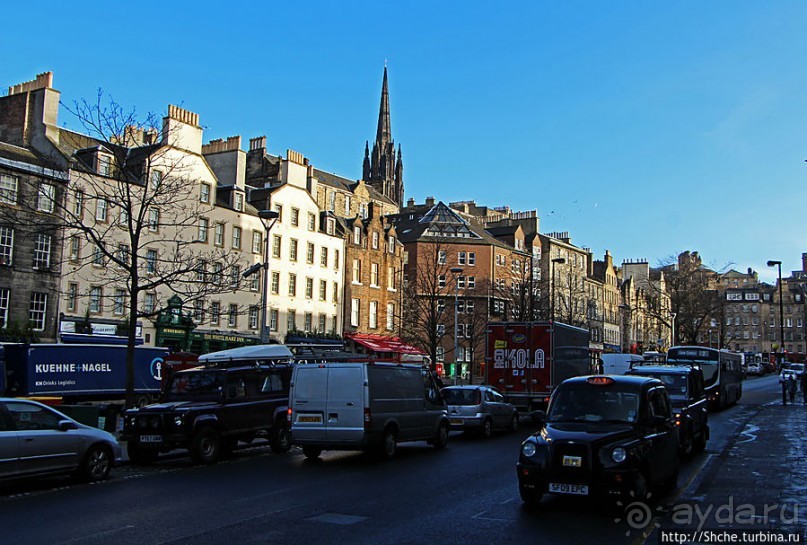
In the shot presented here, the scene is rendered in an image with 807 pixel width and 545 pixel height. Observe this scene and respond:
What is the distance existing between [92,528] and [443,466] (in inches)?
309

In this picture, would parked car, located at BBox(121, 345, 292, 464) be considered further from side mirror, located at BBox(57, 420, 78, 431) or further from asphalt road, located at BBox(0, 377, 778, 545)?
side mirror, located at BBox(57, 420, 78, 431)

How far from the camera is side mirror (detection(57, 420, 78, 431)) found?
43.1ft

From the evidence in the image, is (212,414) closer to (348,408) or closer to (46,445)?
(348,408)

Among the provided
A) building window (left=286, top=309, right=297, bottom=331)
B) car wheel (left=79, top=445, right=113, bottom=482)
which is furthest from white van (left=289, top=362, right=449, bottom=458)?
building window (left=286, top=309, right=297, bottom=331)

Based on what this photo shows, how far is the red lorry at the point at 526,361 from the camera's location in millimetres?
26125

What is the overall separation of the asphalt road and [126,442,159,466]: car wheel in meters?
0.40

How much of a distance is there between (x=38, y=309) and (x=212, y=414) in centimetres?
2243

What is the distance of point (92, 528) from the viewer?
9367 millimetres

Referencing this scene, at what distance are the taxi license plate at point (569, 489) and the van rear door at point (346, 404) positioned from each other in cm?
667

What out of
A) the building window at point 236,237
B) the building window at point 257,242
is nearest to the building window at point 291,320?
the building window at point 257,242

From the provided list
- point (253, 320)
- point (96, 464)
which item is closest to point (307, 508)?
point (96, 464)

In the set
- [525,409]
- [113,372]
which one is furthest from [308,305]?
[525,409]

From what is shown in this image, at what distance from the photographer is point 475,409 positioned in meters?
22.0

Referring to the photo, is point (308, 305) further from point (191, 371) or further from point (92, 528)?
point (92, 528)
